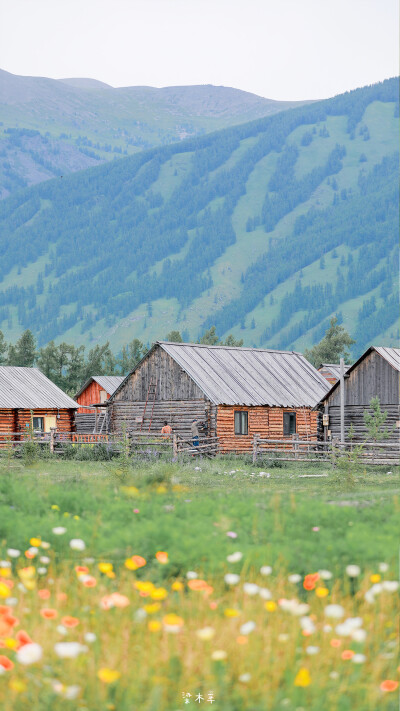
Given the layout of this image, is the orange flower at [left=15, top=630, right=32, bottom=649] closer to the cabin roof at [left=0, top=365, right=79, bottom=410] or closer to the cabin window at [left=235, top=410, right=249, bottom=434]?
the cabin window at [left=235, top=410, right=249, bottom=434]

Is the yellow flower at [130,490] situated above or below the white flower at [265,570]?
above

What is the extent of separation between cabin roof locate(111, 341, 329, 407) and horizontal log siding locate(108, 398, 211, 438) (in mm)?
1240

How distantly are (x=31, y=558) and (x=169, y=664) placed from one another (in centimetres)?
353

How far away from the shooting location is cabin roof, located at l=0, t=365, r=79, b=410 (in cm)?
5225

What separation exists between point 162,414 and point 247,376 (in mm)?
5548

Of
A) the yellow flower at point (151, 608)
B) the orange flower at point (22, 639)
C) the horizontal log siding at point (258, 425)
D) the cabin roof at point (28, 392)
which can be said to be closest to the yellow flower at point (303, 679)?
the yellow flower at point (151, 608)

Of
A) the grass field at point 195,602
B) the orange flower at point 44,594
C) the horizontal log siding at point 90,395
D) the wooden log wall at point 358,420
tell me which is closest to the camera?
the grass field at point 195,602

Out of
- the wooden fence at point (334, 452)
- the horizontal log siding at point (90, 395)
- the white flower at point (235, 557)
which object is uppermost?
the horizontal log siding at point (90, 395)

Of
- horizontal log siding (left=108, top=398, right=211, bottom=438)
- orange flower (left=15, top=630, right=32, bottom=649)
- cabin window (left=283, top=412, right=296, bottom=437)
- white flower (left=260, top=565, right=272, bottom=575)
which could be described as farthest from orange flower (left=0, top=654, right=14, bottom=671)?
cabin window (left=283, top=412, right=296, bottom=437)

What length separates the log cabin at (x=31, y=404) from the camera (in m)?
51.8

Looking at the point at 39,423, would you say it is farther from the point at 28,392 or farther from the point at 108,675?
the point at 108,675

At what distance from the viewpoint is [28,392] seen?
54.1 meters

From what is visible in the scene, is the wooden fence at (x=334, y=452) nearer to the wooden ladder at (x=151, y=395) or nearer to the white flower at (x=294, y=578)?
the wooden ladder at (x=151, y=395)

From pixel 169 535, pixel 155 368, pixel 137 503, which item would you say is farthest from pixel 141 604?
pixel 155 368
